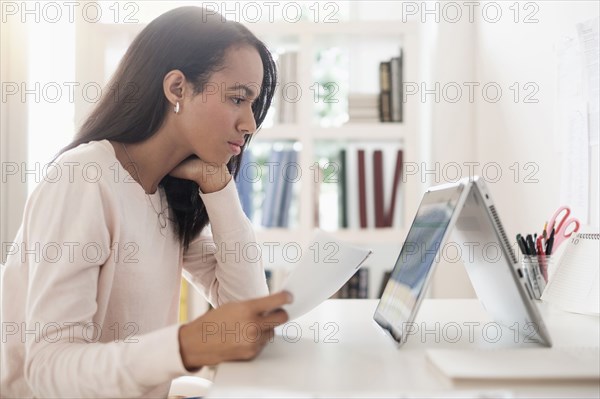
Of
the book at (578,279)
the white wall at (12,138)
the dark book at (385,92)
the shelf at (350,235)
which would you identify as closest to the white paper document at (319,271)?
the book at (578,279)

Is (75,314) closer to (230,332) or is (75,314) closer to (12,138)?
(230,332)

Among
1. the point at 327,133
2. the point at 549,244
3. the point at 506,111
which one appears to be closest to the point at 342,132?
the point at 327,133

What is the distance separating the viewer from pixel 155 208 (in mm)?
1215

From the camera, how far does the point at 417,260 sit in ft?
3.26

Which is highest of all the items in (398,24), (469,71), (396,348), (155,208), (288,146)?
(398,24)

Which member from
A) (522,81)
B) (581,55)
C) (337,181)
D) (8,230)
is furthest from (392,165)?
(8,230)

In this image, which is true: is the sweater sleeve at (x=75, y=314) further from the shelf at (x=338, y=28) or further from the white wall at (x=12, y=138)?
the shelf at (x=338, y=28)

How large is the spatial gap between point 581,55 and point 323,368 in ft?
4.03

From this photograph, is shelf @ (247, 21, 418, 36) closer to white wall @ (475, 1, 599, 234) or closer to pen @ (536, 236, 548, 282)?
white wall @ (475, 1, 599, 234)

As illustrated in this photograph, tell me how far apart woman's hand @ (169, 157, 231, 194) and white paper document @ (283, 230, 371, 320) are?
0.42 m

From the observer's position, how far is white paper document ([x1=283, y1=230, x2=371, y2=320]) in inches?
32.7

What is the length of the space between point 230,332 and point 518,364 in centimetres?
34

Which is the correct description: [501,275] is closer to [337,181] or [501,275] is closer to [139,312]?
[139,312]

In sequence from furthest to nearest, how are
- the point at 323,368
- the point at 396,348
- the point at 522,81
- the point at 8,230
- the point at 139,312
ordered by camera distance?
the point at 8,230
the point at 522,81
the point at 139,312
the point at 396,348
the point at 323,368
